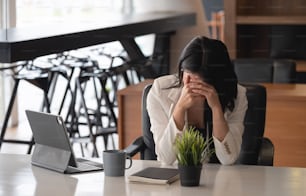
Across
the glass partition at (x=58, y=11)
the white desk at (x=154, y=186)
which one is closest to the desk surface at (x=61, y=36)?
the glass partition at (x=58, y=11)

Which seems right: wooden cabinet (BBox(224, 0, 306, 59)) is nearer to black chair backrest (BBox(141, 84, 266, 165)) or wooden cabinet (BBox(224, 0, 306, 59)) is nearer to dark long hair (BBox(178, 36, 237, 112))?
black chair backrest (BBox(141, 84, 266, 165))

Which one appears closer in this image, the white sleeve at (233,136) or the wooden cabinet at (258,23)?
the white sleeve at (233,136)

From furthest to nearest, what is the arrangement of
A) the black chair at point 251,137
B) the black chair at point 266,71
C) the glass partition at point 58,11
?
the glass partition at point 58,11 < the black chair at point 266,71 < the black chair at point 251,137

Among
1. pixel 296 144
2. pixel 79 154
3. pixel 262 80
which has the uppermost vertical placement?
pixel 262 80

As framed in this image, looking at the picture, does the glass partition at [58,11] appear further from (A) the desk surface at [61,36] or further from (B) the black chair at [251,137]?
(B) the black chair at [251,137]

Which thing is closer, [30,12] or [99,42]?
[99,42]

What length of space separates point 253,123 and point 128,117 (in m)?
0.91

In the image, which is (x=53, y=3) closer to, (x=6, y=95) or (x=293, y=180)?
(x=6, y=95)

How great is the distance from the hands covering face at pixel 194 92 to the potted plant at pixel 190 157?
0.29m

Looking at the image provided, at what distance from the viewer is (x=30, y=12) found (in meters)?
5.20

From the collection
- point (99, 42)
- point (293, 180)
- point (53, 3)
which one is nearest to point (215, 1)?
point (53, 3)

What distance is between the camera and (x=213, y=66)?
84.4 inches

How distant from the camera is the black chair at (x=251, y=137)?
2457 millimetres

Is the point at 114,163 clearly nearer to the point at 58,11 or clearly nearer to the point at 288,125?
the point at 288,125
